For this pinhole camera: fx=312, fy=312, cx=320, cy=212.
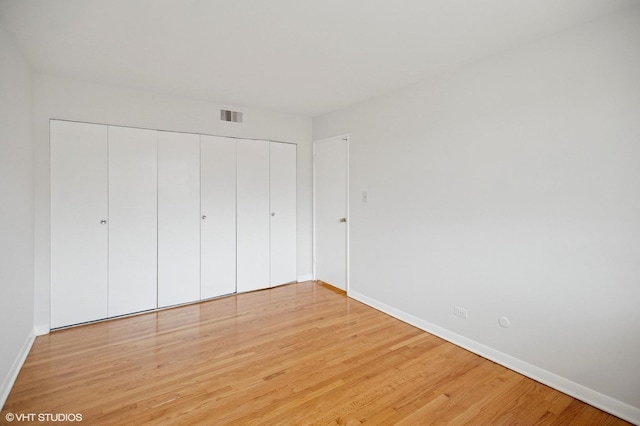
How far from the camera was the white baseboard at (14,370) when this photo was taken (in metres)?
2.09

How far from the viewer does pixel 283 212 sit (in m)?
4.75

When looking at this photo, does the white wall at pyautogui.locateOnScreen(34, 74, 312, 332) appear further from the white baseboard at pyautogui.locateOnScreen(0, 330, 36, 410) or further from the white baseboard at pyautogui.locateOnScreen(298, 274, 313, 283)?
the white baseboard at pyautogui.locateOnScreen(298, 274, 313, 283)

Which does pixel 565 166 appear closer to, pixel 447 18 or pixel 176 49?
pixel 447 18

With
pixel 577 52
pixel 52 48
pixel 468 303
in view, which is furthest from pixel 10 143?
pixel 577 52

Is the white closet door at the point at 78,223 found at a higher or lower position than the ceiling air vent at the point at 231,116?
lower

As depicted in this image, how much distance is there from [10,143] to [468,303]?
155 inches

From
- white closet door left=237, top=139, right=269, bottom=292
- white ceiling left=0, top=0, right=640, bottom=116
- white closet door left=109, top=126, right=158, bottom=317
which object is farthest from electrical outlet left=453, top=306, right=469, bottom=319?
white closet door left=109, top=126, right=158, bottom=317

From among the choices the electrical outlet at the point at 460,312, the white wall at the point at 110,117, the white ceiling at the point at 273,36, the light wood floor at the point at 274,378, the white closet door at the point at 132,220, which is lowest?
the light wood floor at the point at 274,378

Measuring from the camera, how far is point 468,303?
2867 millimetres

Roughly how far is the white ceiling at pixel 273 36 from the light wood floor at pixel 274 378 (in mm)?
2591

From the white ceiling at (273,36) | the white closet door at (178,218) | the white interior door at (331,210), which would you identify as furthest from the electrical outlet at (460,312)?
the white closet door at (178,218)

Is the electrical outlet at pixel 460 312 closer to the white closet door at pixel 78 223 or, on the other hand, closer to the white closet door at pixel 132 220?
the white closet door at pixel 132 220

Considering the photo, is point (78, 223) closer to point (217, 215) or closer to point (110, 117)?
point (110, 117)

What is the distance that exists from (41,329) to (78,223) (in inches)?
43.0
